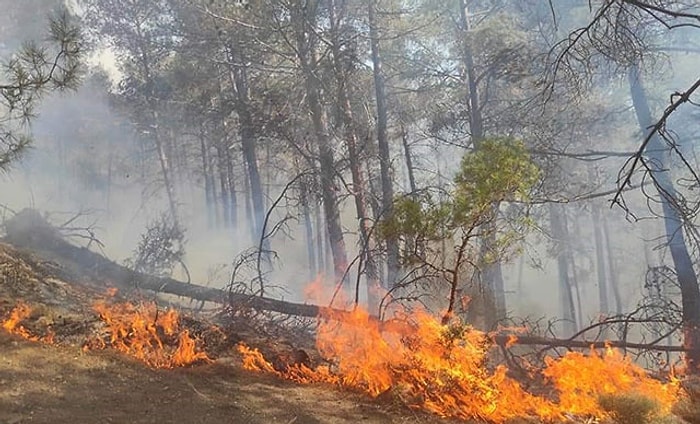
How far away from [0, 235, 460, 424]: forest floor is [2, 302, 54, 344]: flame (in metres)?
0.06

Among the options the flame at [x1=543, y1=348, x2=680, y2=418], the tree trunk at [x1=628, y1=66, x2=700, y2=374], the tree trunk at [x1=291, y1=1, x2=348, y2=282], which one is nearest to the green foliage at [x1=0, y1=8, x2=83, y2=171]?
the tree trunk at [x1=291, y1=1, x2=348, y2=282]

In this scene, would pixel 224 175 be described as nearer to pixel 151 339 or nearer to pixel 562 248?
pixel 562 248

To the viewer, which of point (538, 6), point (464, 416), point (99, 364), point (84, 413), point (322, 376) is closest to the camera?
point (84, 413)

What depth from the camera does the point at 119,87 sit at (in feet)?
71.2

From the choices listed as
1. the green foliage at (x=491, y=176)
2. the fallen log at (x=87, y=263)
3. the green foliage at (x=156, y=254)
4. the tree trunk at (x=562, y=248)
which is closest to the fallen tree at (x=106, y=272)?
the fallen log at (x=87, y=263)

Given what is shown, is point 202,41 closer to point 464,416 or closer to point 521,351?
point 521,351

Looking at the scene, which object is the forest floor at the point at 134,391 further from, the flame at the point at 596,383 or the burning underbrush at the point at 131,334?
the flame at the point at 596,383

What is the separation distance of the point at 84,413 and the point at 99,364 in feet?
3.86

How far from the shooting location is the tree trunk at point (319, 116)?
35.3 ft

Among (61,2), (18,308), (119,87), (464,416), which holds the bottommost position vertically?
(464,416)

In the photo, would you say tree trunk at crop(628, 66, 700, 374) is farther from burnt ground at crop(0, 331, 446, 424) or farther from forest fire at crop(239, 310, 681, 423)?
burnt ground at crop(0, 331, 446, 424)

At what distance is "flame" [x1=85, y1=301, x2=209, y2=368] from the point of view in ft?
19.2

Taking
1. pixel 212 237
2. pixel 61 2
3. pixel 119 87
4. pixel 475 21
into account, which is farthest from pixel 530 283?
pixel 61 2

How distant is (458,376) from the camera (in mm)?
5090
